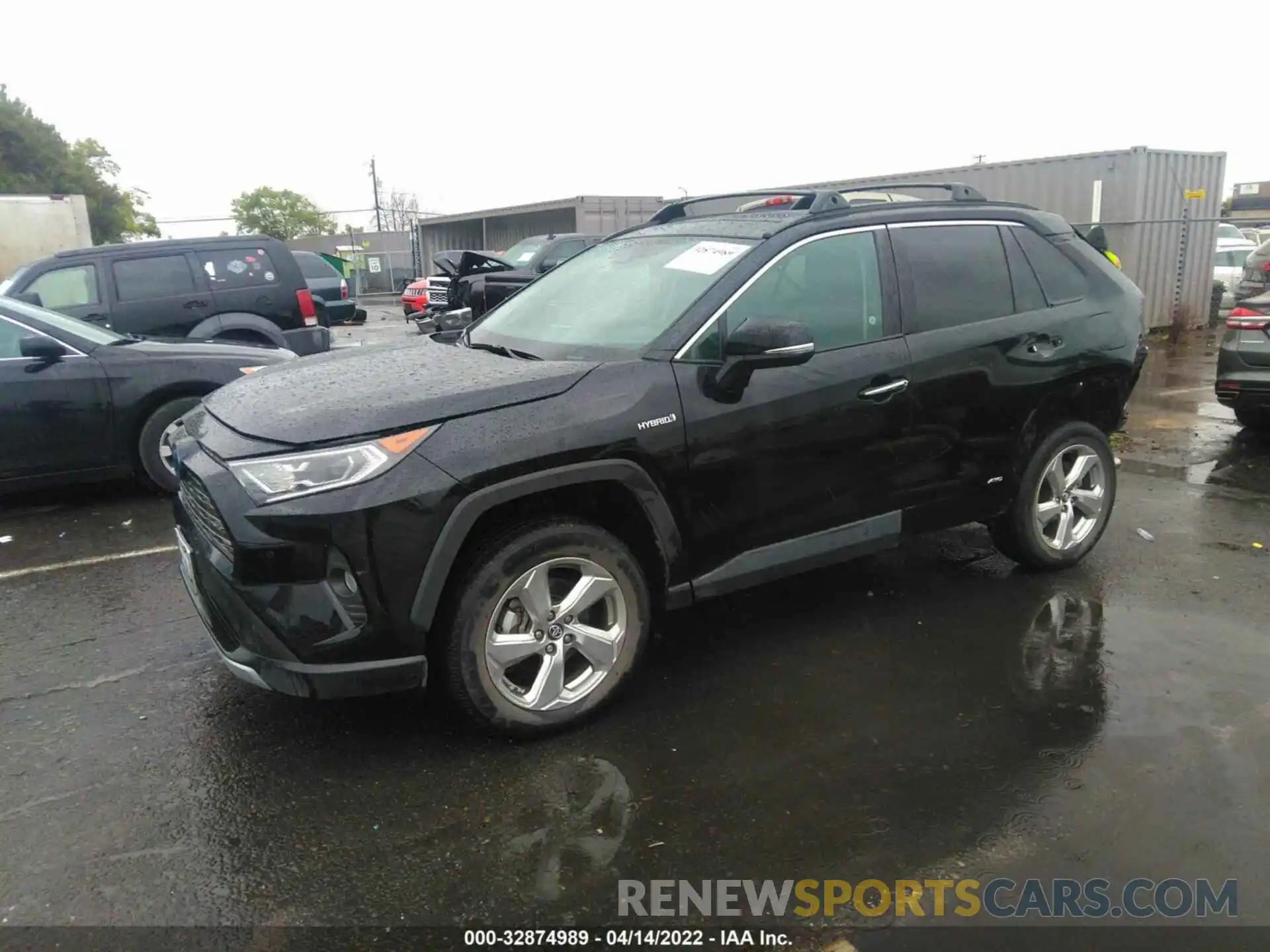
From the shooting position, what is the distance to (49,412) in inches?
243

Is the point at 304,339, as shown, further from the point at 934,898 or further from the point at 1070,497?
the point at 934,898

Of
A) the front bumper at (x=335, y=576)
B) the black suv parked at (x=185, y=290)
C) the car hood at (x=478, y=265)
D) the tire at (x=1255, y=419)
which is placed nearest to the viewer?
the front bumper at (x=335, y=576)

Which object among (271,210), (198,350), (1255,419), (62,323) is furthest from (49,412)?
(271,210)

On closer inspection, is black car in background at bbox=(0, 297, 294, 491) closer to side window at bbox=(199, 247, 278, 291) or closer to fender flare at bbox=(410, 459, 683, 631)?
side window at bbox=(199, 247, 278, 291)

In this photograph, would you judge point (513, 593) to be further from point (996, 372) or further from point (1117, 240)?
point (1117, 240)

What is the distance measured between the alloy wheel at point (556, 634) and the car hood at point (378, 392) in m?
0.63

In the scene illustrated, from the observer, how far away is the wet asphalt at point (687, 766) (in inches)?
106

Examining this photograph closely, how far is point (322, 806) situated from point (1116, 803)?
8.28 feet

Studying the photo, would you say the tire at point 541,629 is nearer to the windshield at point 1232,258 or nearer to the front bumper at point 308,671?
the front bumper at point 308,671

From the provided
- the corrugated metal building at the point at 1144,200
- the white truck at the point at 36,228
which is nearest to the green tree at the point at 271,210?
the white truck at the point at 36,228

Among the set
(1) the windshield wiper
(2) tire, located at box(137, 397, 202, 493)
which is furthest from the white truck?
(1) the windshield wiper

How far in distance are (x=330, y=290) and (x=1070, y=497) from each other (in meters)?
15.5

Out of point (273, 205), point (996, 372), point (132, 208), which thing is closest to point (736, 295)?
point (996, 372)

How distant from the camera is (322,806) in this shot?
3.00 m
